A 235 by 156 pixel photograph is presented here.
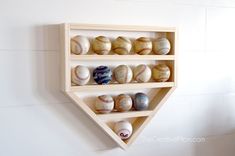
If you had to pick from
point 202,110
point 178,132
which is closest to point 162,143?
point 178,132

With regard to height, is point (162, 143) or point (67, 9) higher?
point (67, 9)

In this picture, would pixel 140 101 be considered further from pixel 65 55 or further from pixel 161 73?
pixel 65 55

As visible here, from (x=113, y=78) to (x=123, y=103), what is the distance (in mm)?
96

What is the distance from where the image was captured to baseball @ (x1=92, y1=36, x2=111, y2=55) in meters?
1.13

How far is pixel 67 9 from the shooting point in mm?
1137

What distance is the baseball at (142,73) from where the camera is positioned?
1.20 meters

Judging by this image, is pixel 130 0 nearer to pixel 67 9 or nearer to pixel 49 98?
pixel 67 9

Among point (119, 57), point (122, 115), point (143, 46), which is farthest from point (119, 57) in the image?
point (122, 115)

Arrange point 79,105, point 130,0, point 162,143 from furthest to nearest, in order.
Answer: point 162,143, point 130,0, point 79,105

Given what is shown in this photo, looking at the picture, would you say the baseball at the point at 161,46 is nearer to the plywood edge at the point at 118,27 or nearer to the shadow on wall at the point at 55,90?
the plywood edge at the point at 118,27

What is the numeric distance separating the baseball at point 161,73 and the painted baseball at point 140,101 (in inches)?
3.4

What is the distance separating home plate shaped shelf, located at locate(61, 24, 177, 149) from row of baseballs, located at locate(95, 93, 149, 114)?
0.01m

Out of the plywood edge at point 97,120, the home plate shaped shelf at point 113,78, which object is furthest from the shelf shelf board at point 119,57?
the plywood edge at point 97,120

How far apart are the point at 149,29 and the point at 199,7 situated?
0.28m
